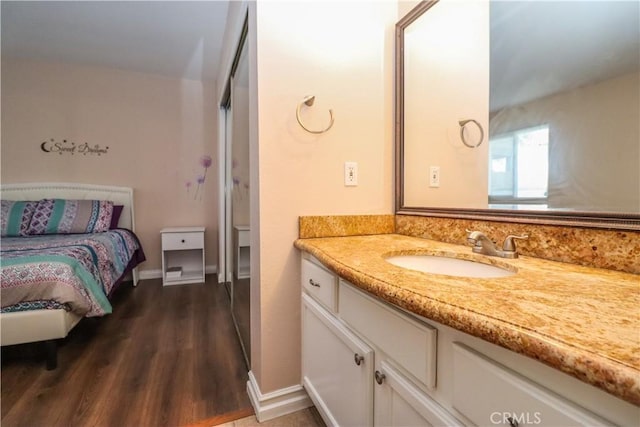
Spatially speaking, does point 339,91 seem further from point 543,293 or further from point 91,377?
point 91,377

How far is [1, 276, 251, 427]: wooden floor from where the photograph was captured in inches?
53.4

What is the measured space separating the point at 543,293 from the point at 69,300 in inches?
86.7

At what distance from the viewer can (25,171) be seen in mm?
3176

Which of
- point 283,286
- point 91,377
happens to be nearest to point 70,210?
point 91,377

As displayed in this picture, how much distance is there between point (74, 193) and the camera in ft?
10.8

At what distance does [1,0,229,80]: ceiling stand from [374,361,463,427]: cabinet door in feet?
8.78

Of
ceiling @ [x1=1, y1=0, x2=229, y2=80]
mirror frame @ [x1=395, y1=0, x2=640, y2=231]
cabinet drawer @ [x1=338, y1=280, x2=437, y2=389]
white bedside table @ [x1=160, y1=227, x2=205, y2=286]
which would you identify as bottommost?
white bedside table @ [x1=160, y1=227, x2=205, y2=286]

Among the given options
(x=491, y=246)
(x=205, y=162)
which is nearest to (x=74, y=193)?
(x=205, y=162)

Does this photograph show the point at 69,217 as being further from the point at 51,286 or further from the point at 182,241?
the point at 51,286

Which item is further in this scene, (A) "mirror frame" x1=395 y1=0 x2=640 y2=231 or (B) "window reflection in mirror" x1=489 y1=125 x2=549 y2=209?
(B) "window reflection in mirror" x1=489 y1=125 x2=549 y2=209

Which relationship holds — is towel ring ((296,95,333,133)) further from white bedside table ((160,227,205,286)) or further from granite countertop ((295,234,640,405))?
white bedside table ((160,227,205,286))

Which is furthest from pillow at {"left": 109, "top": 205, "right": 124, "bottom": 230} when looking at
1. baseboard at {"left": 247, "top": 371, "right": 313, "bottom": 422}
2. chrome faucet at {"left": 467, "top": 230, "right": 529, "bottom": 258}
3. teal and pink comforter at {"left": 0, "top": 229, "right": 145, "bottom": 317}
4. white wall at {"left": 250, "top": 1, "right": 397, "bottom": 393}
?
chrome faucet at {"left": 467, "top": 230, "right": 529, "bottom": 258}

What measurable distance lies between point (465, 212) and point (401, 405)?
0.77 meters

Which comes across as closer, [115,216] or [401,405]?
[401,405]
